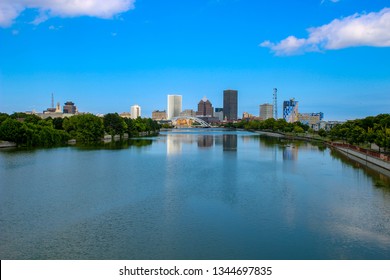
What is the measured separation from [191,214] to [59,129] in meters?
37.0

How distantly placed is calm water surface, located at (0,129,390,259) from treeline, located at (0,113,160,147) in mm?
13194

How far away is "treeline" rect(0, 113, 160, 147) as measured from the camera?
31031mm

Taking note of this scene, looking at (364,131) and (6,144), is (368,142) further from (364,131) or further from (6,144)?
(6,144)

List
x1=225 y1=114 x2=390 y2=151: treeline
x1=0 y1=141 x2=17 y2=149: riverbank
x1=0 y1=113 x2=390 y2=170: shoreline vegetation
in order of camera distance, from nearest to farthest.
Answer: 1. x1=225 y1=114 x2=390 y2=151: treeline
2. x1=0 y1=113 x2=390 y2=170: shoreline vegetation
3. x1=0 y1=141 x2=17 y2=149: riverbank

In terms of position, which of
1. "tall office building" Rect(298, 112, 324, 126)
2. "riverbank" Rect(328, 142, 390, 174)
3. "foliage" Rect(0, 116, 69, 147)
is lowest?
"riverbank" Rect(328, 142, 390, 174)

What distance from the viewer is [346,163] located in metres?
22.9

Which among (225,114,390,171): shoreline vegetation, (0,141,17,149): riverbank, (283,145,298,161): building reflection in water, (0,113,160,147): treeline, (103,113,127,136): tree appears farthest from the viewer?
(103,113,127,136): tree

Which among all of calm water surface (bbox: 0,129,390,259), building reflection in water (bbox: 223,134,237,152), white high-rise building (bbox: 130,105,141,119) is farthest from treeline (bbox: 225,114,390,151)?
white high-rise building (bbox: 130,105,141,119)

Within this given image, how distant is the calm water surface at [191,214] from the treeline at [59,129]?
13.2m

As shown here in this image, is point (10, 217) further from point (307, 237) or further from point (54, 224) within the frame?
point (307, 237)

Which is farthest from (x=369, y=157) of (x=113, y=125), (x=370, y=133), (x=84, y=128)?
(x=113, y=125)

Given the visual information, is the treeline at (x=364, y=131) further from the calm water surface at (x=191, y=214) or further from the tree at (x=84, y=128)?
the tree at (x=84, y=128)

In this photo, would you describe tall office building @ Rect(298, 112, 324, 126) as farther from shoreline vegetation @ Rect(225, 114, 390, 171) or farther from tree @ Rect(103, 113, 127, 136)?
tree @ Rect(103, 113, 127, 136)
